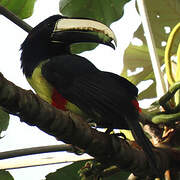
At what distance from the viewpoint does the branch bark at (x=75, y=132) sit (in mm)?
1350

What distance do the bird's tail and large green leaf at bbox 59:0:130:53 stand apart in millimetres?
820

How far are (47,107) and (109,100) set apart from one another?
2.13 feet

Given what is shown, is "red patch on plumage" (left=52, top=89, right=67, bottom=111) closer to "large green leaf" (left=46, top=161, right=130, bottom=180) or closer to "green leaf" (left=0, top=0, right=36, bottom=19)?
"large green leaf" (left=46, top=161, right=130, bottom=180)

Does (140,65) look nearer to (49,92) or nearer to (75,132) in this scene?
(49,92)

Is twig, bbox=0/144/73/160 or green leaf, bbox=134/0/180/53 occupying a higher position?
green leaf, bbox=134/0/180/53

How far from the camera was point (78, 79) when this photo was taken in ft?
7.29

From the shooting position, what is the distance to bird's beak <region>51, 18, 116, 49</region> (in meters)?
2.33

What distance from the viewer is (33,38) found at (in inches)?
108

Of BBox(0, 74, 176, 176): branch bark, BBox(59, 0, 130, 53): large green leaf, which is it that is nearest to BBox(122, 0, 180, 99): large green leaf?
BBox(59, 0, 130, 53): large green leaf

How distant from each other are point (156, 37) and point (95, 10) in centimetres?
46

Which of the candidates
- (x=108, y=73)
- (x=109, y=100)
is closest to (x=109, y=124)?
(x=109, y=100)

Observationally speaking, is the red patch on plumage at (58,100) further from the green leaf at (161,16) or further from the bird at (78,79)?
the green leaf at (161,16)

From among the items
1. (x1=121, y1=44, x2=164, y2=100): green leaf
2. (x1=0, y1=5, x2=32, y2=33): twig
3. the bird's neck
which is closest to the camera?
(x1=0, y1=5, x2=32, y2=33): twig

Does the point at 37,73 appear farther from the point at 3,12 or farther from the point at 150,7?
the point at 150,7
